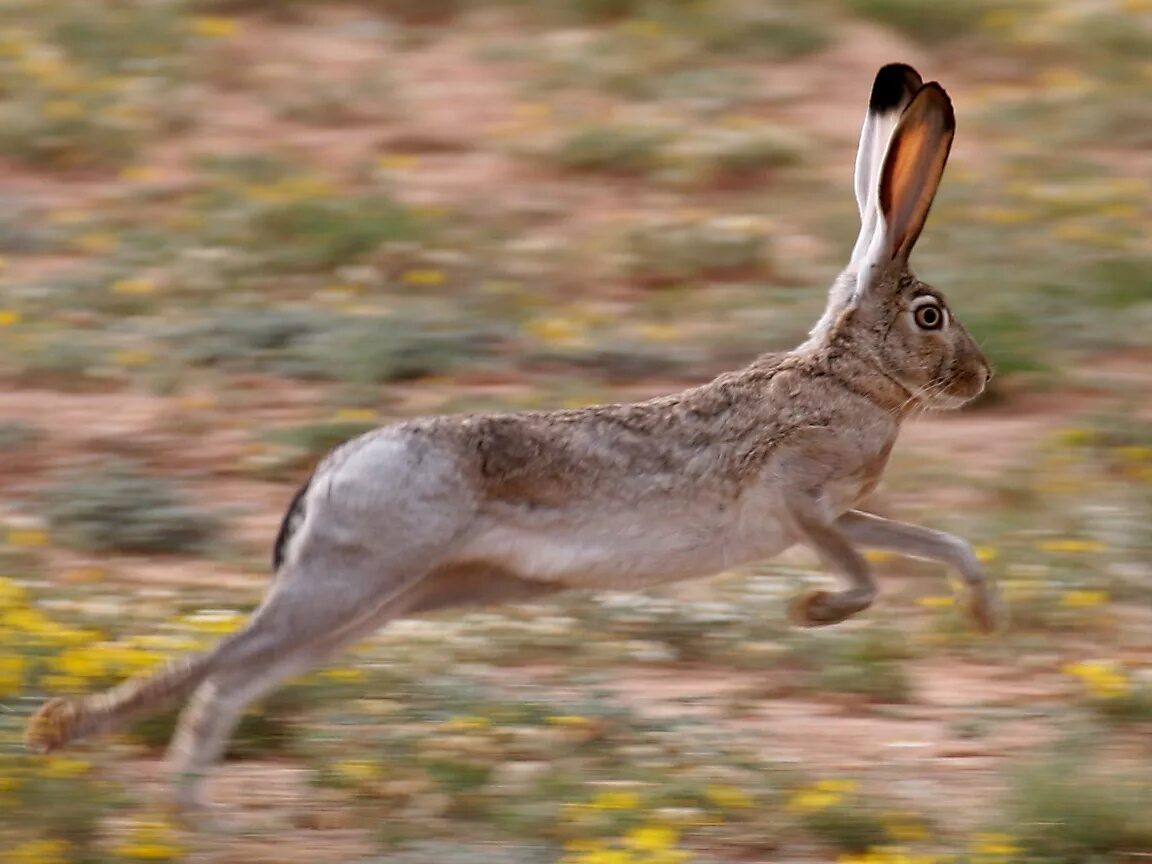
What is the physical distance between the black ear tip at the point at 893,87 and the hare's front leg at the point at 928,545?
1.17 m

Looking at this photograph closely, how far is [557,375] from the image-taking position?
9406 mm

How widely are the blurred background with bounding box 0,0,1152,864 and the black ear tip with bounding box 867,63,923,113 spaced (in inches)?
65.7

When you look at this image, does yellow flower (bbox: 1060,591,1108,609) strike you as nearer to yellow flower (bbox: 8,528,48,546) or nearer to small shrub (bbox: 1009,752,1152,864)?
small shrub (bbox: 1009,752,1152,864)

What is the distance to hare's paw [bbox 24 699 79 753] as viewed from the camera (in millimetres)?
5410

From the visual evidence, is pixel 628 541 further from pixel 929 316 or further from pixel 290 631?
pixel 929 316

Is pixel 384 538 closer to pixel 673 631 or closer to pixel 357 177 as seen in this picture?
pixel 673 631

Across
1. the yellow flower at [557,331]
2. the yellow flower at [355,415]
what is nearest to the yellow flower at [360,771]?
the yellow flower at [355,415]

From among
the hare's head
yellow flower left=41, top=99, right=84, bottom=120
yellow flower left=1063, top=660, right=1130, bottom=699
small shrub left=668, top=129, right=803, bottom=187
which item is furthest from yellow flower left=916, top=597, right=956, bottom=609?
yellow flower left=41, top=99, right=84, bottom=120

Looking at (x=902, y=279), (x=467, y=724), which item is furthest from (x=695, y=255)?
(x=467, y=724)

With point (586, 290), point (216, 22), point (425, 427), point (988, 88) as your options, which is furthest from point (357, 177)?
point (425, 427)

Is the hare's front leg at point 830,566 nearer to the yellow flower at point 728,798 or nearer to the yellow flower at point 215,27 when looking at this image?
the yellow flower at point 728,798

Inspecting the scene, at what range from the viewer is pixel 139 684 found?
5.48 meters

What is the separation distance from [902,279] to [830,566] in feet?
2.78

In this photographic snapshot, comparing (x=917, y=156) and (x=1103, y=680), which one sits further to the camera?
(x=1103, y=680)
